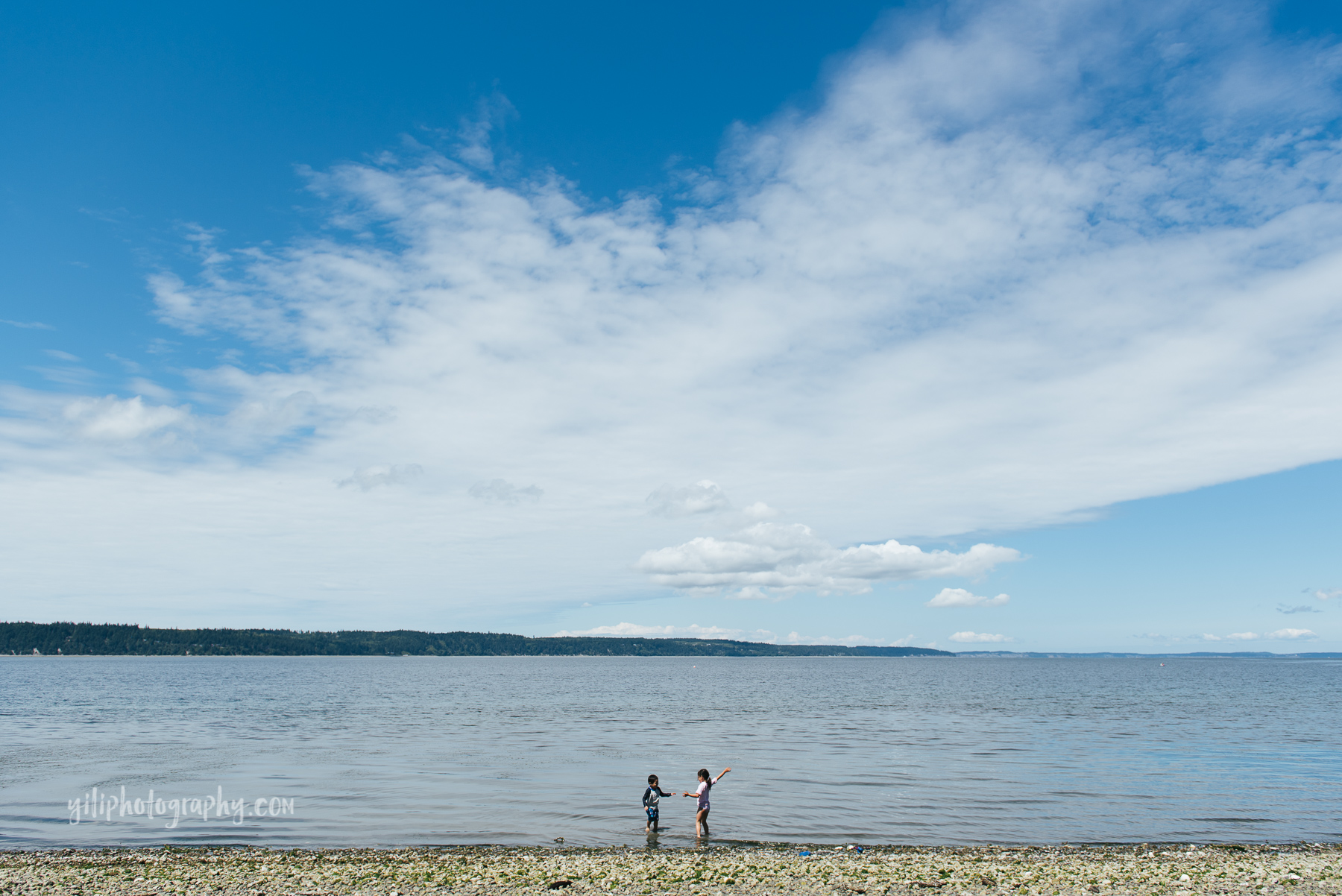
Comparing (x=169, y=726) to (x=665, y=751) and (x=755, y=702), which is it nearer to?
(x=665, y=751)

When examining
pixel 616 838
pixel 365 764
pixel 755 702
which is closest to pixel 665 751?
pixel 365 764

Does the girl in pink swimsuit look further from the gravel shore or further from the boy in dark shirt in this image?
the gravel shore

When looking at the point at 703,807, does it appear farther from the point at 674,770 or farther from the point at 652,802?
the point at 674,770

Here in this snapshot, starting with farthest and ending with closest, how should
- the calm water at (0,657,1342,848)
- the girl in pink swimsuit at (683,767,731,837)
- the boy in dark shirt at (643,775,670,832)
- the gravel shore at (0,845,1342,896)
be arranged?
the calm water at (0,657,1342,848) < the boy in dark shirt at (643,775,670,832) < the girl in pink swimsuit at (683,767,731,837) < the gravel shore at (0,845,1342,896)

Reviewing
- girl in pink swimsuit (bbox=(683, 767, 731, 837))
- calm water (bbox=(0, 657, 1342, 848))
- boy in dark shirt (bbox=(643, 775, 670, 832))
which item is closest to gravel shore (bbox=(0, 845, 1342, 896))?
girl in pink swimsuit (bbox=(683, 767, 731, 837))

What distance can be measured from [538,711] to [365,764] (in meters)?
34.1

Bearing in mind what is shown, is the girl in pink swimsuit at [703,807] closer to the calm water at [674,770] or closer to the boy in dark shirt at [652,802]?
the calm water at [674,770]

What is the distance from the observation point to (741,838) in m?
23.8

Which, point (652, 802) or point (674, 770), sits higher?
point (652, 802)

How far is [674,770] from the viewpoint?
A: 36719mm

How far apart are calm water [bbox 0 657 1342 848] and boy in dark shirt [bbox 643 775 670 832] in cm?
59

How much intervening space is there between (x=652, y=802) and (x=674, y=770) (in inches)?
497

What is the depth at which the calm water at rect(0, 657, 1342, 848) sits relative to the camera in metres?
25.1

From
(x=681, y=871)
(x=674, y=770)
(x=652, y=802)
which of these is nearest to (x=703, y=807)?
(x=652, y=802)
